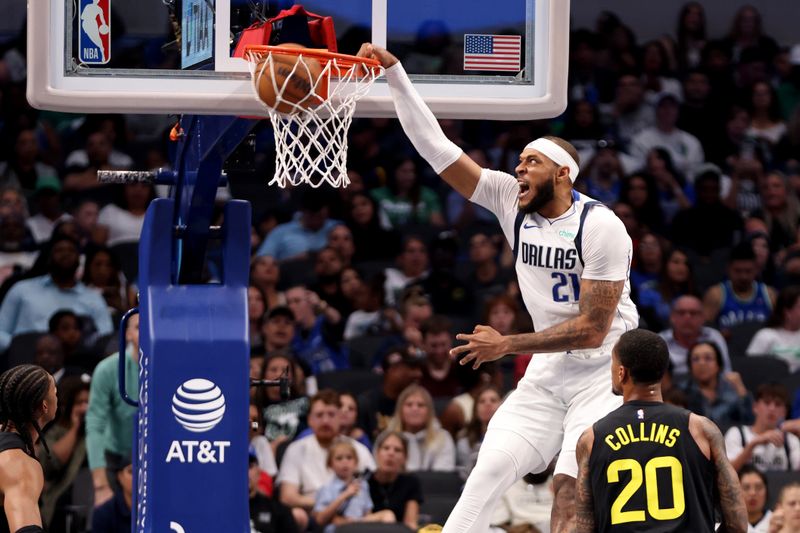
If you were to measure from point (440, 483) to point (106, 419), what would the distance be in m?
2.46

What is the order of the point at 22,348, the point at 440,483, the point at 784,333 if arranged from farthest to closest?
the point at 784,333 → the point at 22,348 → the point at 440,483

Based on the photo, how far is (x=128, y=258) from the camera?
523 inches

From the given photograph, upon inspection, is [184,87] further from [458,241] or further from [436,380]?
[458,241]

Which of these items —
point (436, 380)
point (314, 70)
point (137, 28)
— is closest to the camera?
point (314, 70)

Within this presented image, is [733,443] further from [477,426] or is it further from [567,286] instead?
[567,286]

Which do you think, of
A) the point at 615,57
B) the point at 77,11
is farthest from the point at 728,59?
the point at 77,11

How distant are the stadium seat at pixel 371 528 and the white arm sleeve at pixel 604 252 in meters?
3.42

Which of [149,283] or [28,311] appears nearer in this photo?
[149,283]

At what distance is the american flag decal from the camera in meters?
7.55

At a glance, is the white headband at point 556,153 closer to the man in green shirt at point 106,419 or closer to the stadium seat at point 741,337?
the man in green shirt at point 106,419

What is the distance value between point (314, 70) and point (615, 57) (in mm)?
10221

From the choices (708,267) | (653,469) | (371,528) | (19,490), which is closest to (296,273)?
(371,528)

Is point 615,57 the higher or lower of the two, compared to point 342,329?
higher

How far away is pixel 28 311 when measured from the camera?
12227 millimetres
